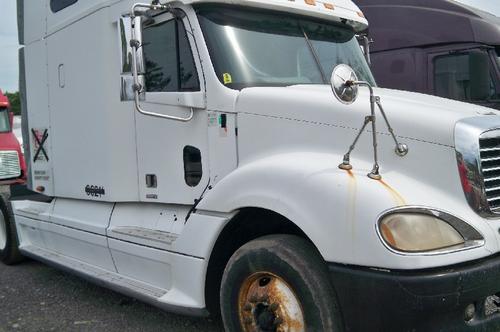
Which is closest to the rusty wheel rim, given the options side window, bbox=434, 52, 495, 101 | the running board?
the running board

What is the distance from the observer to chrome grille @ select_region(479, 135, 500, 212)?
3033 millimetres

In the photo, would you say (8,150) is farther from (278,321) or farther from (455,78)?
(278,321)

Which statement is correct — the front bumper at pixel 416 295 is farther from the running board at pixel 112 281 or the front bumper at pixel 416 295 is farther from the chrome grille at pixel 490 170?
the running board at pixel 112 281

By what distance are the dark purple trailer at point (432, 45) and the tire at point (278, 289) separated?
16.5ft

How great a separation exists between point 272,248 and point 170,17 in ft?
6.48

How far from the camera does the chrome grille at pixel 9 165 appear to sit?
13.2 meters

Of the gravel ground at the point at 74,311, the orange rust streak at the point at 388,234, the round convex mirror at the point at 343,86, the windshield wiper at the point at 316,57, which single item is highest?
the windshield wiper at the point at 316,57

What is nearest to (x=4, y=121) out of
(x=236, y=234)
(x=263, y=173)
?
(x=236, y=234)

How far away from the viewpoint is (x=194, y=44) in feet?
13.2

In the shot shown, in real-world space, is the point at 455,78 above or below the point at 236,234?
above

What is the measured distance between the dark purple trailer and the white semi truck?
348 cm

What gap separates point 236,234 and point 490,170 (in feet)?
5.25

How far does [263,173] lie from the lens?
3338 millimetres

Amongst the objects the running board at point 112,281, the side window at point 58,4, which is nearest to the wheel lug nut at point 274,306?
the running board at point 112,281
